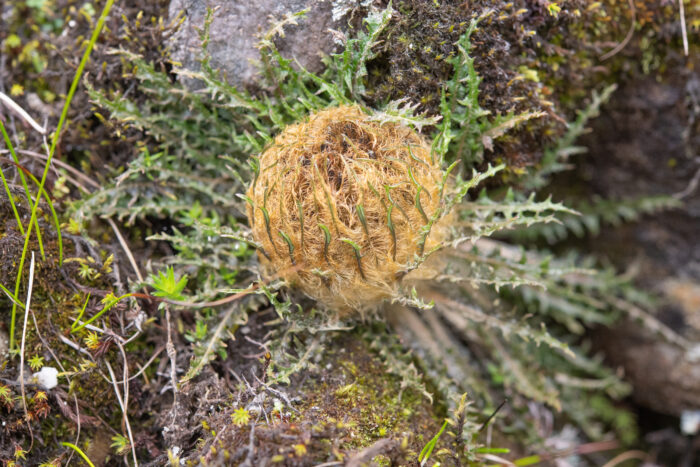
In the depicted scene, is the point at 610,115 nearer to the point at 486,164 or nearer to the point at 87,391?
the point at 486,164

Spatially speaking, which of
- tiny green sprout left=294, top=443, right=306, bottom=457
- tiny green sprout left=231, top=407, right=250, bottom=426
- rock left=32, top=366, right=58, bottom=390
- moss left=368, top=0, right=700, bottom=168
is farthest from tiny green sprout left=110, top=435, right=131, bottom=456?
moss left=368, top=0, right=700, bottom=168

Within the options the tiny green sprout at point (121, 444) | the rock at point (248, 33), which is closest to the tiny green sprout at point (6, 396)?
the tiny green sprout at point (121, 444)

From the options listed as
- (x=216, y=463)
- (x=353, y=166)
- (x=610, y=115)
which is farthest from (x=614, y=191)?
(x=216, y=463)

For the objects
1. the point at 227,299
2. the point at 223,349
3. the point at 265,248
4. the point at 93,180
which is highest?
the point at 93,180

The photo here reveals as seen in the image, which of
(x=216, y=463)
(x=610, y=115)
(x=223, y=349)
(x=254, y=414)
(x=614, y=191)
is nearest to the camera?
(x=216, y=463)

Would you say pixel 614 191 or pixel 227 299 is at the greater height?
pixel 227 299

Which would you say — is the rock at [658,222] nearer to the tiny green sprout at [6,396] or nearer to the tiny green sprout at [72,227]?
the tiny green sprout at [72,227]
